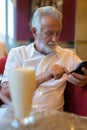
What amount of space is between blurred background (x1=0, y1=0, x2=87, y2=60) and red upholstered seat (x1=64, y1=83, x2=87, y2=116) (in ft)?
14.0

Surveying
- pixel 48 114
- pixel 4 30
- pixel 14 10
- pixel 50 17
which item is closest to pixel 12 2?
pixel 14 10

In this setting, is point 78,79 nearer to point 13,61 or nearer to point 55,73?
point 55,73

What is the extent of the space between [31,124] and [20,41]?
5.44 m

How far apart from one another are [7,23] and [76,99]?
4780mm

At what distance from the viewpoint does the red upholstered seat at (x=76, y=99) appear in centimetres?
172

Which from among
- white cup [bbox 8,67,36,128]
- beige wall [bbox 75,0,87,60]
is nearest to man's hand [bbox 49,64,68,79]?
white cup [bbox 8,67,36,128]

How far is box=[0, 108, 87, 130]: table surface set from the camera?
1.00 meters

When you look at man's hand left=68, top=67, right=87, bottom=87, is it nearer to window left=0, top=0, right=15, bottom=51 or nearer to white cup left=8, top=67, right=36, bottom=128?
white cup left=8, top=67, right=36, bottom=128

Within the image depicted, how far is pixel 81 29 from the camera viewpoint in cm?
601

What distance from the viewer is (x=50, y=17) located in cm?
186

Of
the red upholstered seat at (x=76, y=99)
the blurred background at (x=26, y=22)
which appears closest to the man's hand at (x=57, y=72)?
the red upholstered seat at (x=76, y=99)

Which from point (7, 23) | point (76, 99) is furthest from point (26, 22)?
point (76, 99)

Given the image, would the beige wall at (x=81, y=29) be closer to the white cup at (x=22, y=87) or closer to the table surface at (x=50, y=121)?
the table surface at (x=50, y=121)

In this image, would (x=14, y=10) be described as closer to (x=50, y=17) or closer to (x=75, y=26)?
(x=75, y=26)
